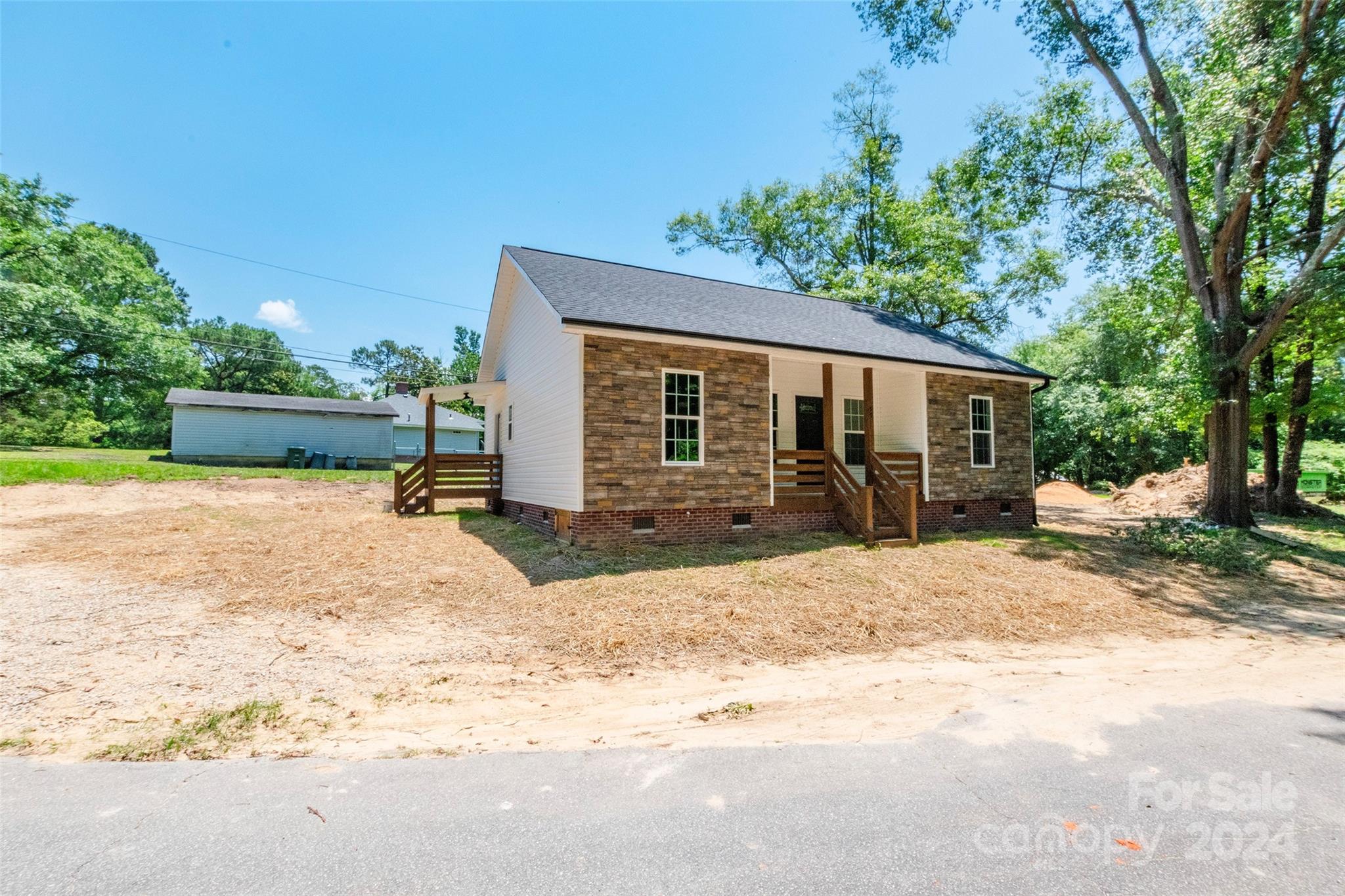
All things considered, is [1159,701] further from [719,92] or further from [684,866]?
[719,92]

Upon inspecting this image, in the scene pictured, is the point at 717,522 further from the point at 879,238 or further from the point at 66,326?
the point at 66,326

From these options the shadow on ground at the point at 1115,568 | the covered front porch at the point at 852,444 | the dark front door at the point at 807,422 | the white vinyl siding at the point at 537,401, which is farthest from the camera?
the dark front door at the point at 807,422

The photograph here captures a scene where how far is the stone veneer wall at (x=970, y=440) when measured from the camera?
1262 centimetres

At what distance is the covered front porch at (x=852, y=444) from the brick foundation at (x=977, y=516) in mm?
643

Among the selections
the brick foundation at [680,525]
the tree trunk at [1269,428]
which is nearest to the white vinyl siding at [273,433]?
the brick foundation at [680,525]

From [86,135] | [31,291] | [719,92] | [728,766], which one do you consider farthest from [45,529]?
[31,291]

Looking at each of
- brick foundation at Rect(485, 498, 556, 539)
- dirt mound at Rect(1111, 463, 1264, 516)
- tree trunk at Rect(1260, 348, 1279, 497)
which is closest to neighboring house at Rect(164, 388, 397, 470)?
brick foundation at Rect(485, 498, 556, 539)

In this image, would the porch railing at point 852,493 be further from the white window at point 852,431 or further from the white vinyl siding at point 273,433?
the white vinyl siding at point 273,433

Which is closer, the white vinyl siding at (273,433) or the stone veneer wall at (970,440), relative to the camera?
the stone veneer wall at (970,440)

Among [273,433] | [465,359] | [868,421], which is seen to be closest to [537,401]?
[868,421]

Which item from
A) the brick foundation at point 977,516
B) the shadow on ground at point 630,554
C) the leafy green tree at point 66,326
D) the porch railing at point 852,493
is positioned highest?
the leafy green tree at point 66,326

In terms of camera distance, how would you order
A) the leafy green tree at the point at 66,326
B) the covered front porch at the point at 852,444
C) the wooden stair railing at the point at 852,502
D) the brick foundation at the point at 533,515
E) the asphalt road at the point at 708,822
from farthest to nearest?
the leafy green tree at the point at 66,326 → the brick foundation at the point at 533,515 → the covered front porch at the point at 852,444 → the wooden stair railing at the point at 852,502 → the asphalt road at the point at 708,822

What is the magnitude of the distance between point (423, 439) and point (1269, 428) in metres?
41.7

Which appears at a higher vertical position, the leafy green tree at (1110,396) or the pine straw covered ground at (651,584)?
the leafy green tree at (1110,396)
